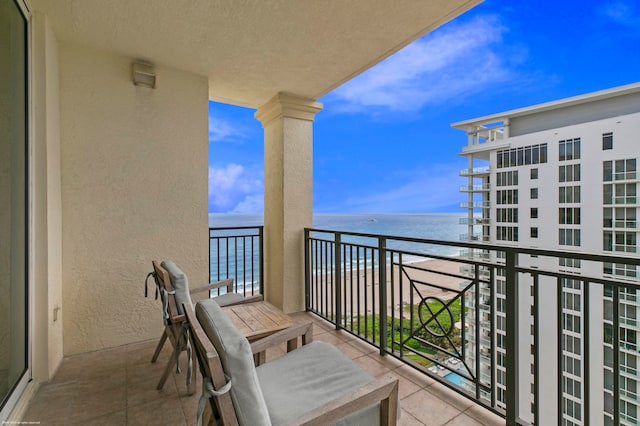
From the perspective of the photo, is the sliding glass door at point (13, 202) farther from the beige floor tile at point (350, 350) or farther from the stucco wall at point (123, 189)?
the beige floor tile at point (350, 350)

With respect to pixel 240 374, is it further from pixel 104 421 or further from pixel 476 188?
pixel 476 188

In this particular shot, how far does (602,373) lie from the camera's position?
1.67m

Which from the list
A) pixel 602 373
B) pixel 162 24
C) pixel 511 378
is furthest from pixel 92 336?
pixel 602 373

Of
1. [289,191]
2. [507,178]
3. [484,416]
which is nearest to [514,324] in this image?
[484,416]

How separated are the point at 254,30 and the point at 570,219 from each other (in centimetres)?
311

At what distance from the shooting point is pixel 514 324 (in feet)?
4.82

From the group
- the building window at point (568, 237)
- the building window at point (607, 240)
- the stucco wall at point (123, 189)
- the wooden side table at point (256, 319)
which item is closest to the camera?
the wooden side table at point (256, 319)

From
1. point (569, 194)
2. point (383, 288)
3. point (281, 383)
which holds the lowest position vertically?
point (281, 383)

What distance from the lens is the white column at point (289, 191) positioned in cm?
334

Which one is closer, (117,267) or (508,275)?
(508,275)

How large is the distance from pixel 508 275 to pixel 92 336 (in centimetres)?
326

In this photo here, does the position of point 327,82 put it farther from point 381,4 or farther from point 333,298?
point 333,298

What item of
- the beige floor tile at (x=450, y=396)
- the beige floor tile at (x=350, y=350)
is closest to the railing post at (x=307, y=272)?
the beige floor tile at (x=350, y=350)

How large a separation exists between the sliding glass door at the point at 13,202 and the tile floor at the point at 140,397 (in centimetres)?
24
